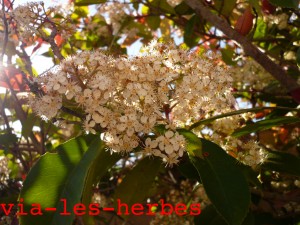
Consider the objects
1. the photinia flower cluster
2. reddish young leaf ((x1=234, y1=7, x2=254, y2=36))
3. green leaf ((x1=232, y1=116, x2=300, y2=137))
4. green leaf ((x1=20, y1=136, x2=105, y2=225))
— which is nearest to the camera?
green leaf ((x1=20, y1=136, x2=105, y2=225))

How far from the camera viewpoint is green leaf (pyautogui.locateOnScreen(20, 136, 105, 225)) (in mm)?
944

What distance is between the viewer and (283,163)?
4.45ft

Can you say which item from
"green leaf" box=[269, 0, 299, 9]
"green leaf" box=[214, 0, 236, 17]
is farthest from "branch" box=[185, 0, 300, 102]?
"green leaf" box=[214, 0, 236, 17]

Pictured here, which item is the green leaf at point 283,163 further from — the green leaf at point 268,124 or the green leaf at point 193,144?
the green leaf at point 193,144

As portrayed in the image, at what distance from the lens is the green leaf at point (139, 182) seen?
131cm

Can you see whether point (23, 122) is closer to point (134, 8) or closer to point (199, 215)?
point (199, 215)

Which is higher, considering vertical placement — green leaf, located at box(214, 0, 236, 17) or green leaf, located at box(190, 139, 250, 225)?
green leaf, located at box(214, 0, 236, 17)

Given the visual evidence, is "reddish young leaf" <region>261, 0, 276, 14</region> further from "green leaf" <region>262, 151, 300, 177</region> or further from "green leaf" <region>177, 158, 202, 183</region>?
"green leaf" <region>177, 158, 202, 183</region>

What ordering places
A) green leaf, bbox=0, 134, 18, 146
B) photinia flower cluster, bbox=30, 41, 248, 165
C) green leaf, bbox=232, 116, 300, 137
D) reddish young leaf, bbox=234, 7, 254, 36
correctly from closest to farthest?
photinia flower cluster, bbox=30, 41, 248, 165, green leaf, bbox=232, 116, 300, 137, reddish young leaf, bbox=234, 7, 254, 36, green leaf, bbox=0, 134, 18, 146

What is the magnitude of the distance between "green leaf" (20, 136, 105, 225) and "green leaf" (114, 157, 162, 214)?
11.3 inches

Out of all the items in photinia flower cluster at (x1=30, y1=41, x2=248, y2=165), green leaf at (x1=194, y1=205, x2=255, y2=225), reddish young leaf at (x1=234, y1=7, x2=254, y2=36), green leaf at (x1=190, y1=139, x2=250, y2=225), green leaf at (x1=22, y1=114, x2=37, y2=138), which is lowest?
green leaf at (x1=194, y1=205, x2=255, y2=225)

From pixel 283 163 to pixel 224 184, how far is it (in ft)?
1.20

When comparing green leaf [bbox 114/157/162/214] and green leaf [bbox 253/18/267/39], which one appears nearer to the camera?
green leaf [bbox 114/157/162/214]

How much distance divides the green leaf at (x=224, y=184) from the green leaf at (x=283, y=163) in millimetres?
297
